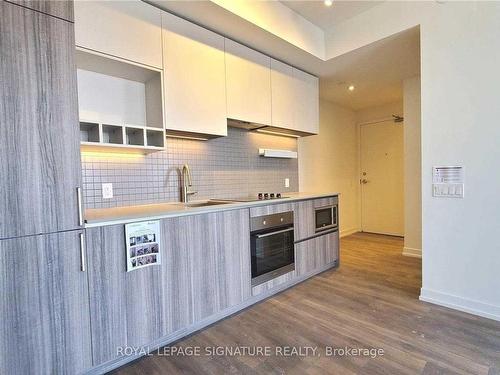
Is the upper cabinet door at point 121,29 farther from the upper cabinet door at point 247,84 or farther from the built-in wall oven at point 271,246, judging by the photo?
the built-in wall oven at point 271,246

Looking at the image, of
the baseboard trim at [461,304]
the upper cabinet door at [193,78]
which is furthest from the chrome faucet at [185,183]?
the baseboard trim at [461,304]

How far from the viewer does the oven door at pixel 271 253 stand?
2.34 m

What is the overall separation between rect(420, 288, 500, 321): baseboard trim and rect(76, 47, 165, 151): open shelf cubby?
100 inches

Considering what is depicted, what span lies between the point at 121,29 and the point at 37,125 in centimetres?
97

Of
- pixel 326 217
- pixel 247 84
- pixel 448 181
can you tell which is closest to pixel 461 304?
pixel 448 181

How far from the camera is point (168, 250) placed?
1771 mm

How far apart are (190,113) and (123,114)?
535mm

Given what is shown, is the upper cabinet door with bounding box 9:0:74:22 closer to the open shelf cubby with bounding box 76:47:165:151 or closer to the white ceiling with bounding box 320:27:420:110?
the open shelf cubby with bounding box 76:47:165:151

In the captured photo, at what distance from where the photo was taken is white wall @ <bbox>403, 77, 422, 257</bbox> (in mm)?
3592

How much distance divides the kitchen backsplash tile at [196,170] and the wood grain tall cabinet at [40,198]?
71 cm

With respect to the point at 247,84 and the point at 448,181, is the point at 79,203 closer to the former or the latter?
the point at 247,84

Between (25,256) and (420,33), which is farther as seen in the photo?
(420,33)

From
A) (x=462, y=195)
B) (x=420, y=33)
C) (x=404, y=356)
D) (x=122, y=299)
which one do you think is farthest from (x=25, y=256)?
(x=420, y=33)

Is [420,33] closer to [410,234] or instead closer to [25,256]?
[410,234]
